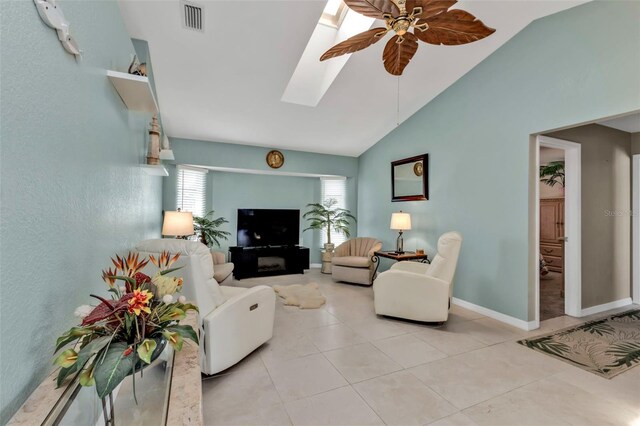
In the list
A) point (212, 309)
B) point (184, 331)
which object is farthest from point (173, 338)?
point (212, 309)

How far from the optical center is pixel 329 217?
6199 mm

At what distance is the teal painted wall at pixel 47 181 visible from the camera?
0.75 metres

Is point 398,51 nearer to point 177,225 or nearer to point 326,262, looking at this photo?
point 177,225

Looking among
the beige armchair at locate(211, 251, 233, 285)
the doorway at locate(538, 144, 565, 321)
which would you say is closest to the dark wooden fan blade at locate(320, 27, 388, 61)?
the beige armchair at locate(211, 251, 233, 285)

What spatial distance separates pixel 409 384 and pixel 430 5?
103 inches

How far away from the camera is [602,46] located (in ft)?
8.61

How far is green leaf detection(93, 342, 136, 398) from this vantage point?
751 mm

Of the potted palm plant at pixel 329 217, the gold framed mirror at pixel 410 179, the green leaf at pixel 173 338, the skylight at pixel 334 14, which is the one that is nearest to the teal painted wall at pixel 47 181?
the green leaf at pixel 173 338

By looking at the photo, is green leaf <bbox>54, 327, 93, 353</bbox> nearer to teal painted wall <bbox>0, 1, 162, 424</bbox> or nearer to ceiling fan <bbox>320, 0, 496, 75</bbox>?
teal painted wall <bbox>0, 1, 162, 424</bbox>

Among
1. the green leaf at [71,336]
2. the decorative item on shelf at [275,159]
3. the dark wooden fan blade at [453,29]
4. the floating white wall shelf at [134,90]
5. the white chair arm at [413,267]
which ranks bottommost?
the white chair arm at [413,267]

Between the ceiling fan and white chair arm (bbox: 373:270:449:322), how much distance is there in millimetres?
2283

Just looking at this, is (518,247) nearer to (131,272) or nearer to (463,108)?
(463,108)

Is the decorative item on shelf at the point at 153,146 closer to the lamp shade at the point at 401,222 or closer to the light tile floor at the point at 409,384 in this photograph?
the light tile floor at the point at 409,384

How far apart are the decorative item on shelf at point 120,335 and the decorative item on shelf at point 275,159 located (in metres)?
4.83
